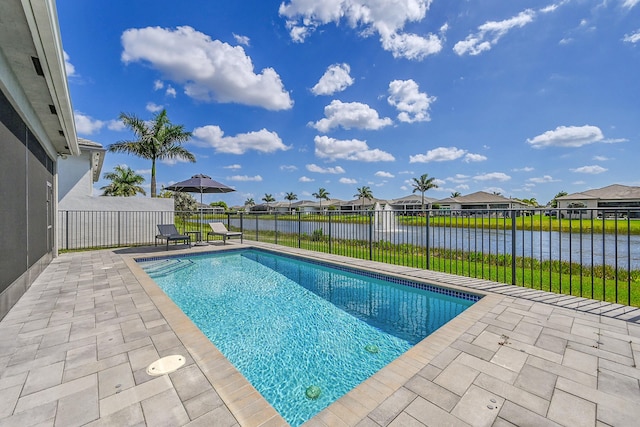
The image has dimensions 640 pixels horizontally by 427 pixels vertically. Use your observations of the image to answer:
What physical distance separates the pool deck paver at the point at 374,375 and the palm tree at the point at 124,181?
2948cm

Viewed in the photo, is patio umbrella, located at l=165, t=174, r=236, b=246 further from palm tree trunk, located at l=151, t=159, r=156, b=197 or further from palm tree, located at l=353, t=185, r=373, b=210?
palm tree, located at l=353, t=185, r=373, b=210

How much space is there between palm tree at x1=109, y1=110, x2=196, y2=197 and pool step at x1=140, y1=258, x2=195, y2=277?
9.81 m

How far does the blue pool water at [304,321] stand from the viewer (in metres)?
2.60

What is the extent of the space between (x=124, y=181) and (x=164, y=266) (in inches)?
1080

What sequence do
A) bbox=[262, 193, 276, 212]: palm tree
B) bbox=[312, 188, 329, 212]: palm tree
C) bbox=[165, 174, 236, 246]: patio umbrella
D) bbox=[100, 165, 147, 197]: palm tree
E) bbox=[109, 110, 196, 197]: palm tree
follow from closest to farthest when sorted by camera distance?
bbox=[165, 174, 236, 246]: patio umbrella → bbox=[109, 110, 196, 197]: palm tree → bbox=[100, 165, 147, 197]: palm tree → bbox=[312, 188, 329, 212]: palm tree → bbox=[262, 193, 276, 212]: palm tree

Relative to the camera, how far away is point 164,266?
7.15m

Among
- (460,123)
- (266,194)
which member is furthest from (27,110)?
(266,194)

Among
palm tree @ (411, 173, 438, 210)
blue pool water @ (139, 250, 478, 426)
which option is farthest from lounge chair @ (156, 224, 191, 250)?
palm tree @ (411, 173, 438, 210)

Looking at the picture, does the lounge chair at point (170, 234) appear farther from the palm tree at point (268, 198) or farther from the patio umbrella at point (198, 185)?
the palm tree at point (268, 198)

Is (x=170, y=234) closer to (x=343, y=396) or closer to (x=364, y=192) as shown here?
(x=343, y=396)

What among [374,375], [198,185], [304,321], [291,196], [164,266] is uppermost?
[291,196]

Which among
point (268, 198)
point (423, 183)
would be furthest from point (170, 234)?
point (268, 198)

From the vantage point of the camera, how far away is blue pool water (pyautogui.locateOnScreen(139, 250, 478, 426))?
102 inches

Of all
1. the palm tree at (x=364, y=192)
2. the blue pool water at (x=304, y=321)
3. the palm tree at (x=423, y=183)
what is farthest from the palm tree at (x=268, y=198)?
the blue pool water at (x=304, y=321)
